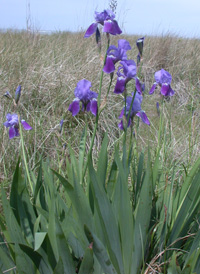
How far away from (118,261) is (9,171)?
143cm

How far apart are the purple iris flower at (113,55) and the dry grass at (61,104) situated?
724mm

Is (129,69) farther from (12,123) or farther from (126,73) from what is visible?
(12,123)

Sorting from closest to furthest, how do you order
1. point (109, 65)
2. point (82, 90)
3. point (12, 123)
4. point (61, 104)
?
1. point (109, 65)
2. point (82, 90)
3. point (12, 123)
4. point (61, 104)

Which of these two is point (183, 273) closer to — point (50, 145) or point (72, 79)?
point (50, 145)

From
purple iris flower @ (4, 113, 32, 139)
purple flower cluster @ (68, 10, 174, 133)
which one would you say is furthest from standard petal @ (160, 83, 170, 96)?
purple iris flower @ (4, 113, 32, 139)

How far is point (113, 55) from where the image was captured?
1530mm

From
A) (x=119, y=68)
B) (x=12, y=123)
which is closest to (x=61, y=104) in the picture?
(x=12, y=123)

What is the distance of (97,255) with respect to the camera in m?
1.26

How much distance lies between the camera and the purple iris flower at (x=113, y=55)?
1.51 m

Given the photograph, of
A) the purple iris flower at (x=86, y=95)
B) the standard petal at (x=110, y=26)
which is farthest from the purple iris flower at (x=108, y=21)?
the purple iris flower at (x=86, y=95)

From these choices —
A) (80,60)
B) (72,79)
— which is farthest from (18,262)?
(80,60)

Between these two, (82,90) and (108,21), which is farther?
(82,90)

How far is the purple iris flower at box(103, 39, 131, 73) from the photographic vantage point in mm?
1510

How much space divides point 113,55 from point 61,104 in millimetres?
2011
